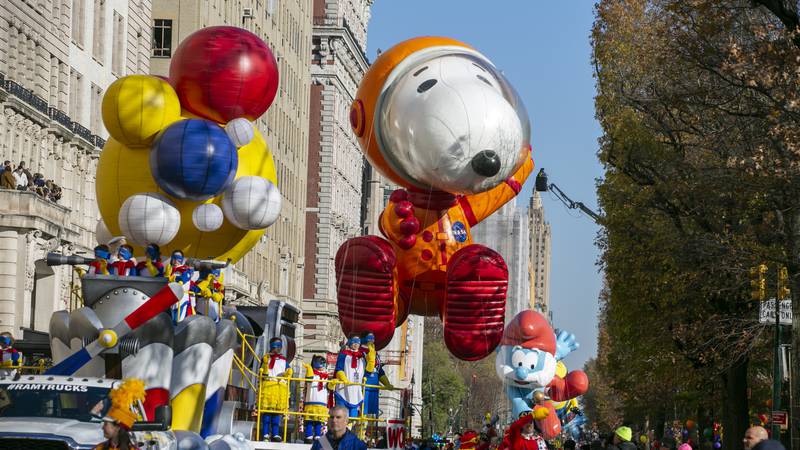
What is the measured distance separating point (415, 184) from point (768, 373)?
28293mm

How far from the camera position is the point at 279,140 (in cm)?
7731

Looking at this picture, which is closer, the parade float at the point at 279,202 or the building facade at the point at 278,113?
the parade float at the point at 279,202

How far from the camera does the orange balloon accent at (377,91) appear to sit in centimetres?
2125

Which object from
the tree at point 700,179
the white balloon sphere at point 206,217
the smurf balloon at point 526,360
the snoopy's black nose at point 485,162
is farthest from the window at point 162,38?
the snoopy's black nose at point 485,162

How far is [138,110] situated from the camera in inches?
790

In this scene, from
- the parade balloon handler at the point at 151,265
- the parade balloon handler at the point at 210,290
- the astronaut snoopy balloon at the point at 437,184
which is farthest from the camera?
the astronaut snoopy balloon at the point at 437,184

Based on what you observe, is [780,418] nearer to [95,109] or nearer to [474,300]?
[474,300]

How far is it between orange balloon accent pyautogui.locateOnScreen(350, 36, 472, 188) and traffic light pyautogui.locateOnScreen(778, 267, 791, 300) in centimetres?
749

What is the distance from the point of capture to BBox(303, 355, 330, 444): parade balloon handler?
2122 centimetres

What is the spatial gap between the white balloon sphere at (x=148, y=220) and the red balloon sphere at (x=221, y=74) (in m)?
1.73

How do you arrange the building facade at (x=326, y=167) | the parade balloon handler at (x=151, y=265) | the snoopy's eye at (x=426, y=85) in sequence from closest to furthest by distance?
the parade balloon handler at (x=151, y=265) → the snoopy's eye at (x=426, y=85) → the building facade at (x=326, y=167)

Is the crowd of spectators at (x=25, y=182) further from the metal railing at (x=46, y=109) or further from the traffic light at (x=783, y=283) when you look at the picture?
the traffic light at (x=783, y=283)

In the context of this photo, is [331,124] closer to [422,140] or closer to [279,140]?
[279,140]

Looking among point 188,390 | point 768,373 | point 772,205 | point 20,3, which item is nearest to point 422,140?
point 188,390
